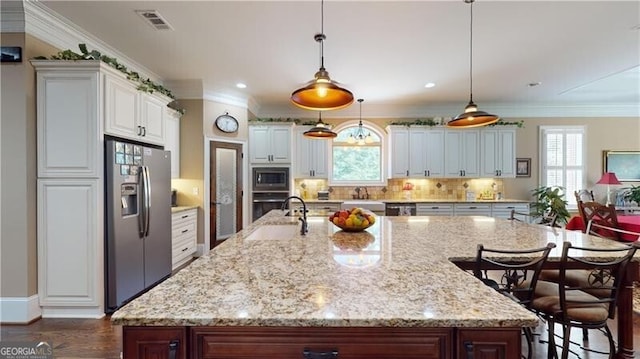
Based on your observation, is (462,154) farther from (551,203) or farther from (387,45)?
(387,45)

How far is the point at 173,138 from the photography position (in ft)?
15.4

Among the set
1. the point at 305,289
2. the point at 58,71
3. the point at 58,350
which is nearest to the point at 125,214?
the point at 58,350

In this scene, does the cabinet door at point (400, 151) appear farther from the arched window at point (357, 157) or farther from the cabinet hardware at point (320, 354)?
the cabinet hardware at point (320, 354)

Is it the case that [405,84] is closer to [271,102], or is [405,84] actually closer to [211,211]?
[271,102]

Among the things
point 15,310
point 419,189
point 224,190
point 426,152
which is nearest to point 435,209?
point 419,189

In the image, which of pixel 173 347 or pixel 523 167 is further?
pixel 523 167

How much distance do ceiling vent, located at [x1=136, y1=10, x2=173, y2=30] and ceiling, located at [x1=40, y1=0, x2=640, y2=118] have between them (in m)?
0.05

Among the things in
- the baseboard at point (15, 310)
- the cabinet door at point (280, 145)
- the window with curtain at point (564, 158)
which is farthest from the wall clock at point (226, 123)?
the window with curtain at point (564, 158)

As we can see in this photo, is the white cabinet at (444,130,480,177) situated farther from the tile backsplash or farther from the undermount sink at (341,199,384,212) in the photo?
the undermount sink at (341,199,384,212)

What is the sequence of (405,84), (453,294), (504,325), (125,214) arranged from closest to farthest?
(504,325) < (453,294) < (125,214) < (405,84)

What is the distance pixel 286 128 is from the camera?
19.0 ft

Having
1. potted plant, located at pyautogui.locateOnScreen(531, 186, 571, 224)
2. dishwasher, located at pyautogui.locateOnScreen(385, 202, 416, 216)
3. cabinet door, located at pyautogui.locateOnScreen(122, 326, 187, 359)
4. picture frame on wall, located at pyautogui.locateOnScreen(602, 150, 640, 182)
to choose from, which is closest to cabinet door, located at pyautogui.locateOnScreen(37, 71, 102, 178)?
cabinet door, located at pyautogui.locateOnScreen(122, 326, 187, 359)

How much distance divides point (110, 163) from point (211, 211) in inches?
90.1

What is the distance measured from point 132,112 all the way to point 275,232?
217 cm
